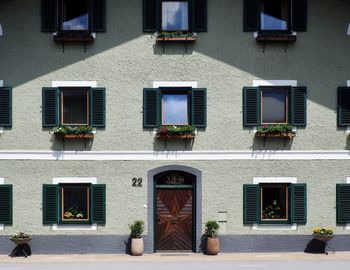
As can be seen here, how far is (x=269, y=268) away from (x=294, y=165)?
3677 mm

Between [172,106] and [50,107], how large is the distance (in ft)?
13.1

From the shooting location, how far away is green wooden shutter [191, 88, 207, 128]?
15.9 meters

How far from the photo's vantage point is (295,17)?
16.0 metres

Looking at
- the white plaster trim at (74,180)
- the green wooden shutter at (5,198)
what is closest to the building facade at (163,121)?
the white plaster trim at (74,180)

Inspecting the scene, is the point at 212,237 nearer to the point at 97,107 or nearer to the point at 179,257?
the point at 179,257

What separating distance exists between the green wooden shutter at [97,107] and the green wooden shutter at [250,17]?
516 centimetres

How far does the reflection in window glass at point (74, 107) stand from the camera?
16031 mm

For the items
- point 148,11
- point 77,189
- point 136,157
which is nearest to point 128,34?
point 148,11

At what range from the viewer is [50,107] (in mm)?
15797

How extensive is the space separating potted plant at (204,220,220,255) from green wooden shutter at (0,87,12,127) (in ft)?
23.8

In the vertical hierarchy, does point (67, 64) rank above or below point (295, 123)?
above

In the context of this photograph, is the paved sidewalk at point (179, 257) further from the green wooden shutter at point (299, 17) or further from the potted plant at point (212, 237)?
the green wooden shutter at point (299, 17)

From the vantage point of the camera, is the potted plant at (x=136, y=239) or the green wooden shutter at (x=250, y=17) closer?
the potted plant at (x=136, y=239)

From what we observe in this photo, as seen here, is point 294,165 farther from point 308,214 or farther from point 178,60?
point 178,60
